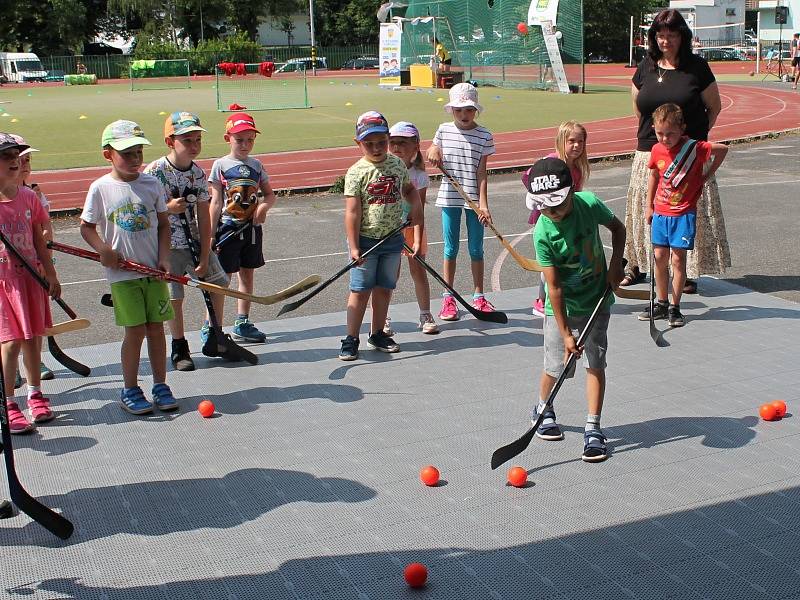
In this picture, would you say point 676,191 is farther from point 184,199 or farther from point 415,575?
point 415,575

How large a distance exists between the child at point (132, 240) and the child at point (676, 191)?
11.5 feet

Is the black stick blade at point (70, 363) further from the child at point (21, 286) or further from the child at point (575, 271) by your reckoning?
the child at point (575, 271)

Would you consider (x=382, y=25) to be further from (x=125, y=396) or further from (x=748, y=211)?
(x=125, y=396)

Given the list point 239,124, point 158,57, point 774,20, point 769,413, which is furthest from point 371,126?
point 774,20

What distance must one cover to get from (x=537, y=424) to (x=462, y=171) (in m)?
3.06

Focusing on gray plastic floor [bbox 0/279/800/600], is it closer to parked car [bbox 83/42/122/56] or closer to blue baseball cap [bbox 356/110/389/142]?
blue baseball cap [bbox 356/110/389/142]

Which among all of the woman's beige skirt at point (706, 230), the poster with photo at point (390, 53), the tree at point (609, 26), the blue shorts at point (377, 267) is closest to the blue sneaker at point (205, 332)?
the blue shorts at point (377, 267)

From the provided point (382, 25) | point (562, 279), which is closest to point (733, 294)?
point (562, 279)

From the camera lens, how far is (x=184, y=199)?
6.00 metres

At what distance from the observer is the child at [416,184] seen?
682 cm

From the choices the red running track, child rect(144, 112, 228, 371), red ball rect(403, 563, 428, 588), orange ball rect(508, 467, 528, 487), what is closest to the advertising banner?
the red running track

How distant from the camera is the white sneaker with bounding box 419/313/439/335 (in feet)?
22.8

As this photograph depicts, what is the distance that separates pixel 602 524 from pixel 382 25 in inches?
1534

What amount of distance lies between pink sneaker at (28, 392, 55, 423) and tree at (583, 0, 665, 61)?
206 feet
